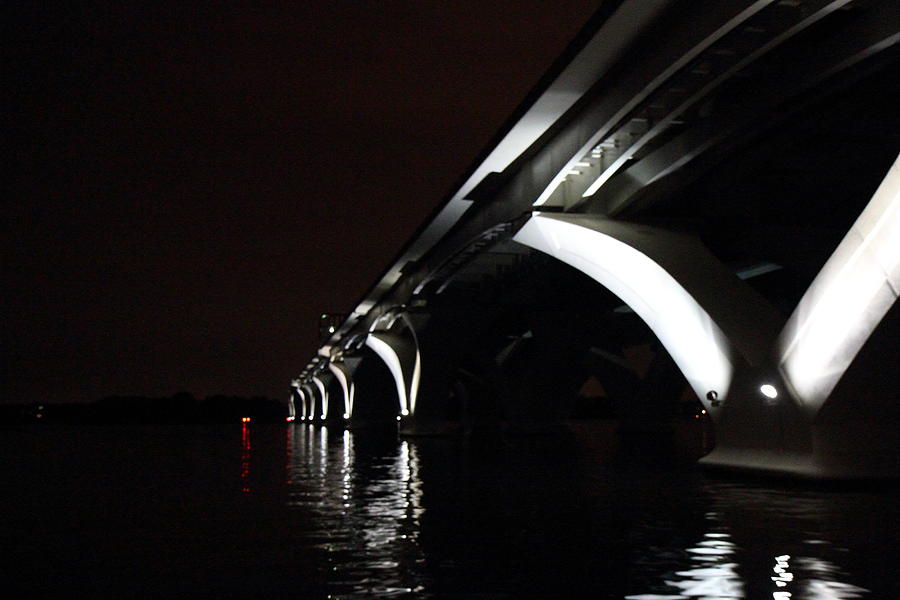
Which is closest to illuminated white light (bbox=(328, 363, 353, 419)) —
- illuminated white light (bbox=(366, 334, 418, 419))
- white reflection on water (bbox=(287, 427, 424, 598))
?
illuminated white light (bbox=(366, 334, 418, 419))

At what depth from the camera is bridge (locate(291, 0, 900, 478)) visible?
15.2m

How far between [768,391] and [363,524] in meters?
8.44

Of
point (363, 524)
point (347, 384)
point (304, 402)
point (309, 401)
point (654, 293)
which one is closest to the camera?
point (363, 524)

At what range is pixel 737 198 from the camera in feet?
79.2

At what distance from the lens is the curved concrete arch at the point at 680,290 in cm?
1894

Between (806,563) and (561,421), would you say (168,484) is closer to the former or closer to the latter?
(806,563)

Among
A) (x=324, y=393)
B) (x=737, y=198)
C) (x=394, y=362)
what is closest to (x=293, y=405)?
(x=324, y=393)

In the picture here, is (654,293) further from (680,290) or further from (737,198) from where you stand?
(737,198)

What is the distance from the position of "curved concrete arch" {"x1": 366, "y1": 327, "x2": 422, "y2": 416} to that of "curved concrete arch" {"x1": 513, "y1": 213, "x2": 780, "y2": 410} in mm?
27820

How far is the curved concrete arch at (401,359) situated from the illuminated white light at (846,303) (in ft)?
112

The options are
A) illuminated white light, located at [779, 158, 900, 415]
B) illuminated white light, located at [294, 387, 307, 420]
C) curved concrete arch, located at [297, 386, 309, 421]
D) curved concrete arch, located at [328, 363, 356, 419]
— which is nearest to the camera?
illuminated white light, located at [779, 158, 900, 415]

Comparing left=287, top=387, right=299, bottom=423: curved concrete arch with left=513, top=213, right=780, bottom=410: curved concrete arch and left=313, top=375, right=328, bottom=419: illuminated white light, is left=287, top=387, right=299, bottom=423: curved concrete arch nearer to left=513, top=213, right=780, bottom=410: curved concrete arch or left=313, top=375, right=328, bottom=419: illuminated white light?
left=313, top=375, right=328, bottom=419: illuminated white light

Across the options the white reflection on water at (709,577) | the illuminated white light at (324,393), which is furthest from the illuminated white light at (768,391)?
the illuminated white light at (324,393)

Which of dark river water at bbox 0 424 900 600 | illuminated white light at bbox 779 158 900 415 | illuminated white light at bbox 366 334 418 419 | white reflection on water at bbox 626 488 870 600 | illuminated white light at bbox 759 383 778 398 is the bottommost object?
white reflection on water at bbox 626 488 870 600
